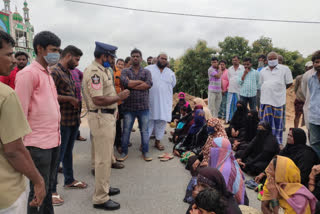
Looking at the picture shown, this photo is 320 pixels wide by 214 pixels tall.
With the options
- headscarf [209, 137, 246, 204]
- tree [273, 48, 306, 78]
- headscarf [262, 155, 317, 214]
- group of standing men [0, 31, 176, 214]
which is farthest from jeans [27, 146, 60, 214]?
tree [273, 48, 306, 78]

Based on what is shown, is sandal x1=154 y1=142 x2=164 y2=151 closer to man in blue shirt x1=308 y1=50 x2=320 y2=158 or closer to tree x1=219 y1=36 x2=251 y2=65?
man in blue shirt x1=308 y1=50 x2=320 y2=158

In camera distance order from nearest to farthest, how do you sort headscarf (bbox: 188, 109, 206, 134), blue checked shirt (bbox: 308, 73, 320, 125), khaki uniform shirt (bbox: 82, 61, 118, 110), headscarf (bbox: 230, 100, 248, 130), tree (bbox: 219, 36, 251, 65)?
khaki uniform shirt (bbox: 82, 61, 118, 110) < blue checked shirt (bbox: 308, 73, 320, 125) < headscarf (bbox: 188, 109, 206, 134) < headscarf (bbox: 230, 100, 248, 130) < tree (bbox: 219, 36, 251, 65)

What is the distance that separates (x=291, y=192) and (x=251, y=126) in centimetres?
276

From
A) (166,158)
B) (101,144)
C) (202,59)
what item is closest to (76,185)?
(101,144)

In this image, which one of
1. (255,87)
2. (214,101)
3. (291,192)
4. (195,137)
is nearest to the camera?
(291,192)

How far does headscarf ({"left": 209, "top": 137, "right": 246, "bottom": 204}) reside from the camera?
9.02ft

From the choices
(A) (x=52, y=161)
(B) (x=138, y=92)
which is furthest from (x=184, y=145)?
(A) (x=52, y=161)

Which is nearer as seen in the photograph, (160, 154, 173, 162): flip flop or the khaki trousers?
the khaki trousers

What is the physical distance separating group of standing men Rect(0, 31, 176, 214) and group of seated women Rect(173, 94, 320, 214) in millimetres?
1176

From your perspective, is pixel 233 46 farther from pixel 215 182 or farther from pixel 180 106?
pixel 215 182

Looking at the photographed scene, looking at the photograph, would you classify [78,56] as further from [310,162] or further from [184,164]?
[310,162]

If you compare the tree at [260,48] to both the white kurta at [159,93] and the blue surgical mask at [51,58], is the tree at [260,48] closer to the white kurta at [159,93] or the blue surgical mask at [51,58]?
the white kurta at [159,93]

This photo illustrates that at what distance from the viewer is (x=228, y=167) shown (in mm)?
2846

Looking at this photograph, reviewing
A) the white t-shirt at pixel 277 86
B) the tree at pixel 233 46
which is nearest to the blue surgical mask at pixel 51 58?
the white t-shirt at pixel 277 86
